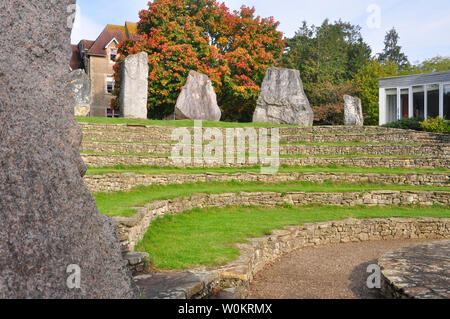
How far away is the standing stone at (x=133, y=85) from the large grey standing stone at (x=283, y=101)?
6077 millimetres

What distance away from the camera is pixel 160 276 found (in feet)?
14.6

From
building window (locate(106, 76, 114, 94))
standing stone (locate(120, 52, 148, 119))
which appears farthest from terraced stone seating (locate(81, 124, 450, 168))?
building window (locate(106, 76, 114, 94))

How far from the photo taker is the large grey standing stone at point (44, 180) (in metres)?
2.28

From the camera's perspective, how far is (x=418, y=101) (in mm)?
27703

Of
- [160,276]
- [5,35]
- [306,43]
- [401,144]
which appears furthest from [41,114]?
[306,43]

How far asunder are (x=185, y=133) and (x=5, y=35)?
14.4m

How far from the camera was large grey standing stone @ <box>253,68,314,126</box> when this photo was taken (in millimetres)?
20625

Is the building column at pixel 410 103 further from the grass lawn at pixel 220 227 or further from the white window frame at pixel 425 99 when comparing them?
the grass lawn at pixel 220 227

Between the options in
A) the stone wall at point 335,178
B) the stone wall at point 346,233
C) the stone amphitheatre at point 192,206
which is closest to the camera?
the stone amphitheatre at point 192,206

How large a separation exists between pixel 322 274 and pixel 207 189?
16.7 feet

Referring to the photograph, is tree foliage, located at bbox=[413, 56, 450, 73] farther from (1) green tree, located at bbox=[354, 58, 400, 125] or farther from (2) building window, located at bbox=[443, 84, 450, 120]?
(2) building window, located at bbox=[443, 84, 450, 120]

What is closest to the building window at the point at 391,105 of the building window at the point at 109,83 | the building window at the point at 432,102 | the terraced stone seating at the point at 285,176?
the building window at the point at 432,102

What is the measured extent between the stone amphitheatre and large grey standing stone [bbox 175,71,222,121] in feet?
1.18
